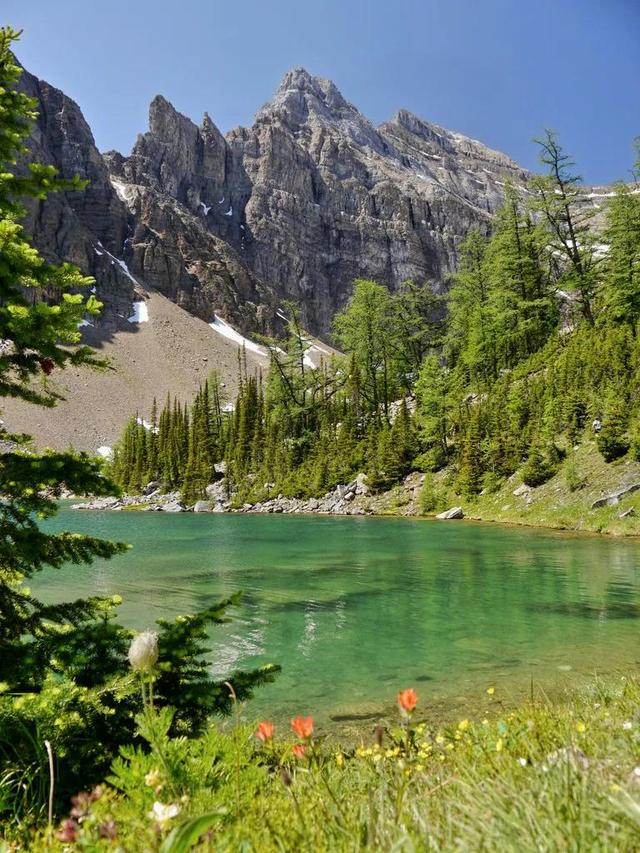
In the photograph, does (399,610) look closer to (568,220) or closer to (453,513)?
(453,513)

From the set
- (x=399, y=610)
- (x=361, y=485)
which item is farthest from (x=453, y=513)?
(x=399, y=610)

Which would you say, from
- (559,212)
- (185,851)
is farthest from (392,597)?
(559,212)

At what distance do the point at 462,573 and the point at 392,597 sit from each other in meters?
4.19

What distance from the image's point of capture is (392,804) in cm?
227

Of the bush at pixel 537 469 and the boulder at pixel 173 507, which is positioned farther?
the boulder at pixel 173 507

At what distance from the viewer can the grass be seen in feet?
5.65

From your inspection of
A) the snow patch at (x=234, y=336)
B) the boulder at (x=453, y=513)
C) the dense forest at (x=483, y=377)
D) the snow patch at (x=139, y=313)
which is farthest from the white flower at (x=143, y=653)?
the snow patch at (x=139, y=313)

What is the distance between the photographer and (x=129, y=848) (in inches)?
76.6

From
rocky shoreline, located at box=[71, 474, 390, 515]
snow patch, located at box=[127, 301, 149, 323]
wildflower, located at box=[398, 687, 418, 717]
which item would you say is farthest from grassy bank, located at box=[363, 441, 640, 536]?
snow patch, located at box=[127, 301, 149, 323]

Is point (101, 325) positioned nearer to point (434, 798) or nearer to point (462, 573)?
point (462, 573)

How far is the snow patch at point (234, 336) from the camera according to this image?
616 ft

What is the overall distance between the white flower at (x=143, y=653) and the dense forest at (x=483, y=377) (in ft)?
105

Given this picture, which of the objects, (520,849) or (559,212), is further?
(559,212)

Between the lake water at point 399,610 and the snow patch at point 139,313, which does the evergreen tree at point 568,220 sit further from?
the snow patch at point 139,313
